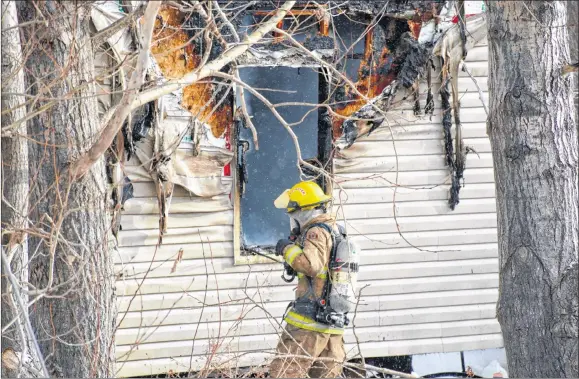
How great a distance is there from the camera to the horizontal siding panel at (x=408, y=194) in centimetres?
840

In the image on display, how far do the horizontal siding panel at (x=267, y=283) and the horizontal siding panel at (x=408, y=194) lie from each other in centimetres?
73

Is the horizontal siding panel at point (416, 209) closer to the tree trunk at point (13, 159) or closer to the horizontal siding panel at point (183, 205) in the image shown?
the horizontal siding panel at point (183, 205)

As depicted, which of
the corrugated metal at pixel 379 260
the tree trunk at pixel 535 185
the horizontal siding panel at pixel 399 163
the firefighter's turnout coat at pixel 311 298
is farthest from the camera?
the horizontal siding panel at pixel 399 163

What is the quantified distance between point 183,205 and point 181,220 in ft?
0.48

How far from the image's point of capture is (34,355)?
5230 millimetres

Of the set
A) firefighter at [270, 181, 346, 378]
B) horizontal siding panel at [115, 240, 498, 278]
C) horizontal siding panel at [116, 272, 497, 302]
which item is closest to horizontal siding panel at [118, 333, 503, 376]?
horizontal siding panel at [116, 272, 497, 302]

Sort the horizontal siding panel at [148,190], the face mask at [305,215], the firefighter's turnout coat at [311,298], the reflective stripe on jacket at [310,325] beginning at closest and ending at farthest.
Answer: the firefighter's turnout coat at [311,298] < the reflective stripe on jacket at [310,325] < the face mask at [305,215] < the horizontal siding panel at [148,190]

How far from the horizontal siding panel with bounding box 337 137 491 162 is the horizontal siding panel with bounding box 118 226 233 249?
Answer: 1321 mm

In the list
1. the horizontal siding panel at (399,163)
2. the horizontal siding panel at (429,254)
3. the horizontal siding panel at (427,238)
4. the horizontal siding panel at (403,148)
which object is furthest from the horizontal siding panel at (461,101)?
the horizontal siding panel at (429,254)

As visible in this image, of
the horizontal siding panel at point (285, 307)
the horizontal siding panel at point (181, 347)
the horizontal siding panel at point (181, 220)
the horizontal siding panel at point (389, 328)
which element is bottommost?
the horizontal siding panel at point (181, 347)

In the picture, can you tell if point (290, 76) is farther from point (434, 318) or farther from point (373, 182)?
point (434, 318)

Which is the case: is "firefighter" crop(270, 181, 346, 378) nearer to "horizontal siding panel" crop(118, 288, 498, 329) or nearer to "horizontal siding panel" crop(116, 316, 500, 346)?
"horizontal siding panel" crop(118, 288, 498, 329)

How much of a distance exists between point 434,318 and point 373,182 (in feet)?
5.02

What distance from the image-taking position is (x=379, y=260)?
8500mm
